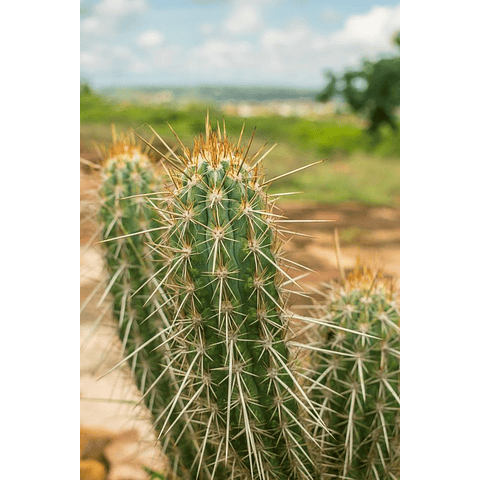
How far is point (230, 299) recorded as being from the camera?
2.76ft

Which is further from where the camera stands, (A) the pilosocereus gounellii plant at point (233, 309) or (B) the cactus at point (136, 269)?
(B) the cactus at point (136, 269)

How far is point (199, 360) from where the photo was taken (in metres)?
0.90

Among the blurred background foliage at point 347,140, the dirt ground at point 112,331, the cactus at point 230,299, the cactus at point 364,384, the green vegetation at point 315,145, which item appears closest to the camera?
the cactus at point 230,299

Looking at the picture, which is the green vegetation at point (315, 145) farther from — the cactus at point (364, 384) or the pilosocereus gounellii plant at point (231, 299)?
the pilosocereus gounellii plant at point (231, 299)

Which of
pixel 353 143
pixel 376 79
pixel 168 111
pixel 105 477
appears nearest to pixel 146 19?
pixel 168 111

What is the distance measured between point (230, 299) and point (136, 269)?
445 mm

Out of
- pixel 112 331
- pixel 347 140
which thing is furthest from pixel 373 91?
pixel 112 331

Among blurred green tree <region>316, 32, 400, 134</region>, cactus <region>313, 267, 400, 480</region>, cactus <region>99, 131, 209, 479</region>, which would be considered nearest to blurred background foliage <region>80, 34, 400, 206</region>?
blurred green tree <region>316, 32, 400, 134</region>

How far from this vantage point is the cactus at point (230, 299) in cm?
84

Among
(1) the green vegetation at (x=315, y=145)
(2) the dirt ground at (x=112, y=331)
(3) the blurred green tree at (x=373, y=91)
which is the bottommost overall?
(2) the dirt ground at (x=112, y=331)

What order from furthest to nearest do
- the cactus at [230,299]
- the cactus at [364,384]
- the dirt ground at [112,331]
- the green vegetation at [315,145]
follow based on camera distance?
the green vegetation at [315,145], the dirt ground at [112,331], the cactus at [364,384], the cactus at [230,299]

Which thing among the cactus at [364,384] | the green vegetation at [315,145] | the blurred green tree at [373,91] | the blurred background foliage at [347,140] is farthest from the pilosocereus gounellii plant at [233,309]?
the blurred green tree at [373,91]

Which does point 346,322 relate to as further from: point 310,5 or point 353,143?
point 353,143

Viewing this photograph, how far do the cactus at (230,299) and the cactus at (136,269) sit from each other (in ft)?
0.99
